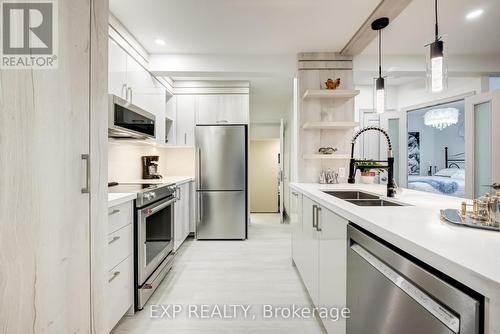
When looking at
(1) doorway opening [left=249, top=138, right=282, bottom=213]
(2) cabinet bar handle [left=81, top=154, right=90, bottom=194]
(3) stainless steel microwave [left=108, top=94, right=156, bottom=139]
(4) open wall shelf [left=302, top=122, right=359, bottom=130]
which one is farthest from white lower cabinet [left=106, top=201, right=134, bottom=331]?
(1) doorway opening [left=249, top=138, right=282, bottom=213]

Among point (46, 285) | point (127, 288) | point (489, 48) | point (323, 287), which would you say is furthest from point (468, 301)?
point (489, 48)

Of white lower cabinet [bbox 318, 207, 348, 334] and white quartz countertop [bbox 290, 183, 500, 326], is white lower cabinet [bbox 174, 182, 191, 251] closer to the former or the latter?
white lower cabinet [bbox 318, 207, 348, 334]

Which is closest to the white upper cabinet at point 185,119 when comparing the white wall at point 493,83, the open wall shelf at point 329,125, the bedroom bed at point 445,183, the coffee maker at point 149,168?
the coffee maker at point 149,168

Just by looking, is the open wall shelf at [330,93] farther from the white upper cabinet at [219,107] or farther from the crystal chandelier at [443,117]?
the crystal chandelier at [443,117]

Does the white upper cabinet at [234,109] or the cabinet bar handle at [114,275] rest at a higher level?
the white upper cabinet at [234,109]

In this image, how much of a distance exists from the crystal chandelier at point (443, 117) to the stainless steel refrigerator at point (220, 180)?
4.57 m

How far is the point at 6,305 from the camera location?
0.73 metres

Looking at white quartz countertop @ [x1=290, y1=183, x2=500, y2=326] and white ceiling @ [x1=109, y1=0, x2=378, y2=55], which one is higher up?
white ceiling @ [x1=109, y1=0, x2=378, y2=55]

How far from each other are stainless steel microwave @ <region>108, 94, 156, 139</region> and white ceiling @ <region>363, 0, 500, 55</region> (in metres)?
2.58

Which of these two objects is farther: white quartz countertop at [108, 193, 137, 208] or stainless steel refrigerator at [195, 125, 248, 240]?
stainless steel refrigerator at [195, 125, 248, 240]

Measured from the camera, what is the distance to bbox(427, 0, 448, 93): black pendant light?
143 cm

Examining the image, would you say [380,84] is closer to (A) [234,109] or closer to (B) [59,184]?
(A) [234,109]

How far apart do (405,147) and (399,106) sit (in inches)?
33.9

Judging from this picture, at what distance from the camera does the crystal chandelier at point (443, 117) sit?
5110 millimetres
